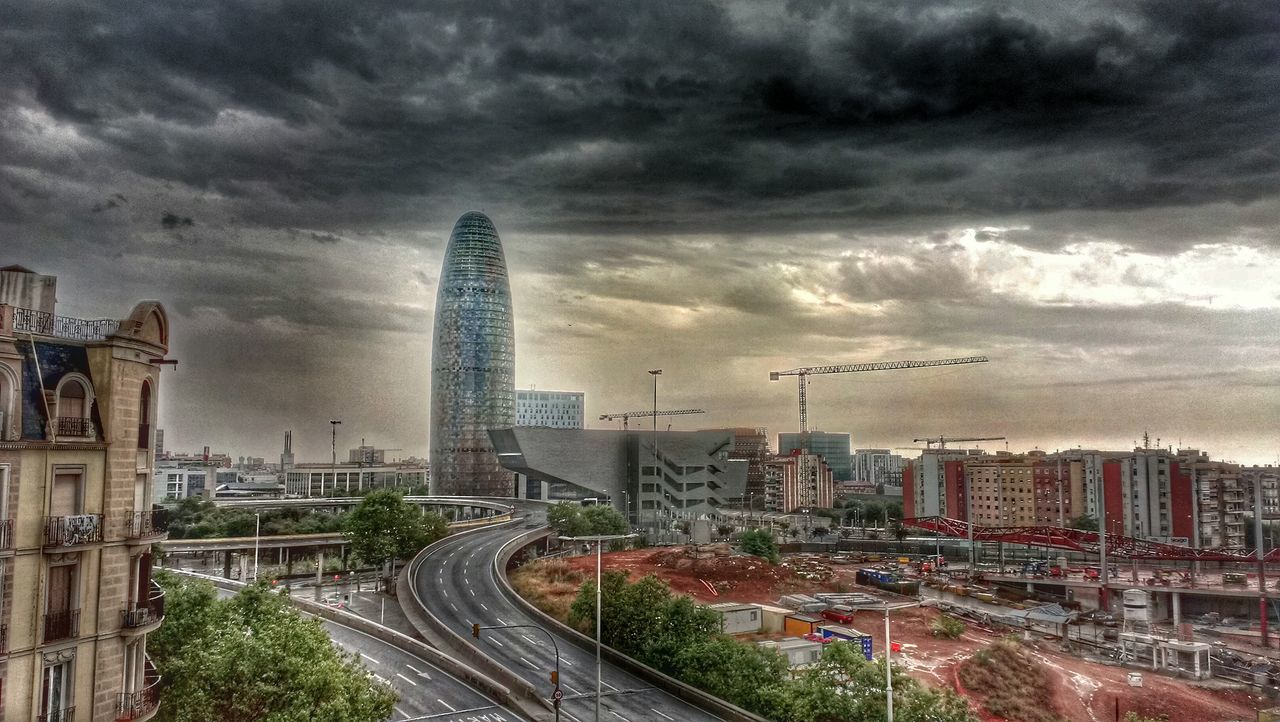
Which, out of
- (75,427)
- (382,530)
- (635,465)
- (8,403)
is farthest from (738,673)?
(635,465)

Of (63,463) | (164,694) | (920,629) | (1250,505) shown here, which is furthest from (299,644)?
(1250,505)

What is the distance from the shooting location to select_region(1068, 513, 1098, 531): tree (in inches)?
5837

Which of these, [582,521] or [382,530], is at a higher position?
[382,530]

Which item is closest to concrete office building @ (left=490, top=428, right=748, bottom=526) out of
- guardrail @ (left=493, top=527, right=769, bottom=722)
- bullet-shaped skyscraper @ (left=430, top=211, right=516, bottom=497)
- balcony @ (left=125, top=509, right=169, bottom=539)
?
bullet-shaped skyscraper @ (left=430, top=211, right=516, bottom=497)

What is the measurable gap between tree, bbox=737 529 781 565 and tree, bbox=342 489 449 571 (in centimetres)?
4083

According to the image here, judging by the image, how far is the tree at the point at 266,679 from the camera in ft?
95.6

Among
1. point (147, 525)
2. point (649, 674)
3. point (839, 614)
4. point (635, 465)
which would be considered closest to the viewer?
point (147, 525)

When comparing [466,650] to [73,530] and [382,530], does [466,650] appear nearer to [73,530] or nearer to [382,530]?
[382,530]

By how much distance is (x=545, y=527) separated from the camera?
112 meters

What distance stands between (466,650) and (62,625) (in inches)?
1433

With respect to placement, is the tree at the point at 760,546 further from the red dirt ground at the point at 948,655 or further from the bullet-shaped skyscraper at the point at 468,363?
the bullet-shaped skyscraper at the point at 468,363

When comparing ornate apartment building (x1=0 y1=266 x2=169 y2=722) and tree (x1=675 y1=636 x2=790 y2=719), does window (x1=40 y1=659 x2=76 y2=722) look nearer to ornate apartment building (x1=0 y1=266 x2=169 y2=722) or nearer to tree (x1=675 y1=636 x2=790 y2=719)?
ornate apartment building (x1=0 y1=266 x2=169 y2=722)

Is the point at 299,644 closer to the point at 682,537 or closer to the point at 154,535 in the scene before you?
the point at 154,535

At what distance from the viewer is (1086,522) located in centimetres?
14925
